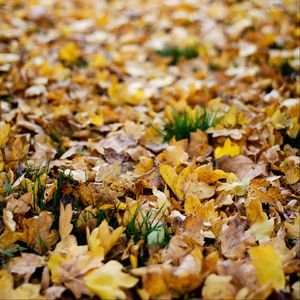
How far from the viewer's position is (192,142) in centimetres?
211

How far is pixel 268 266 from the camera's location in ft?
4.39

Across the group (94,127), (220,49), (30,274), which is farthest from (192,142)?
(220,49)

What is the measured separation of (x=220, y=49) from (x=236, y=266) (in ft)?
7.17

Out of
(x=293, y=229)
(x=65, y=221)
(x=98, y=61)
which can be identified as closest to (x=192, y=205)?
(x=293, y=229)

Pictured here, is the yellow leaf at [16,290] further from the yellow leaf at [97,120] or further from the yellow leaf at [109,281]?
the yellow leaf at [97,120]

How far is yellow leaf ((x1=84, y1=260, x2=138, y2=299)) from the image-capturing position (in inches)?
50.5

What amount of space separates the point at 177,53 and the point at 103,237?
202 cm

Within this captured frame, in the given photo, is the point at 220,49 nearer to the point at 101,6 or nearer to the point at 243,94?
the point at 243,94

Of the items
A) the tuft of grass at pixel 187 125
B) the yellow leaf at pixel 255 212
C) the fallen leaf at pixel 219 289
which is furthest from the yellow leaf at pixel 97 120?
the fallen leaf at pixel 219 289

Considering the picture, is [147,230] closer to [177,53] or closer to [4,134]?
[4,134]

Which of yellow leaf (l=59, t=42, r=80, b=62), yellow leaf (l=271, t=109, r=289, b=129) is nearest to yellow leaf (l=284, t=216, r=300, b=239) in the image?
yellow leaf (l=271, t=109, r=289, b=129)

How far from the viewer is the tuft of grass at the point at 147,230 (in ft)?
4.89

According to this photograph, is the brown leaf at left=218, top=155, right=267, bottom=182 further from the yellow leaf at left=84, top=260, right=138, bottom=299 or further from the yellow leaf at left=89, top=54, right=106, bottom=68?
the yellow leaf at left=89, top=54, right=106, bottom=68

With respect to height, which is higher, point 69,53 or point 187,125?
point 69,53
